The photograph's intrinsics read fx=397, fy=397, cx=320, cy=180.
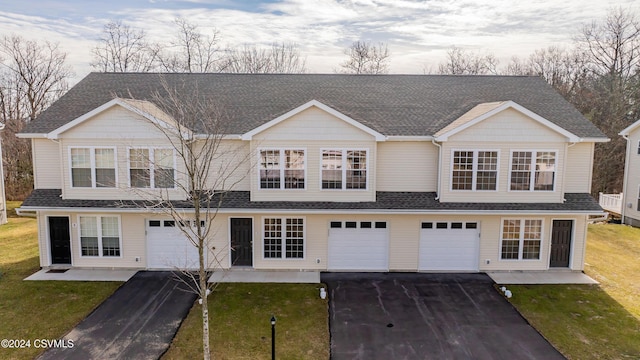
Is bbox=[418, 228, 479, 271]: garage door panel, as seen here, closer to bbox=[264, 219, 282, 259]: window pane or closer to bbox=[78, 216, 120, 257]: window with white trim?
bbox=[264, 219, 282, 259]: window pane

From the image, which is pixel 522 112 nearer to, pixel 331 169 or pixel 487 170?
pixel 487 170

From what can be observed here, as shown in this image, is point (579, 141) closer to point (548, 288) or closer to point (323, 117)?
point (548, 288)

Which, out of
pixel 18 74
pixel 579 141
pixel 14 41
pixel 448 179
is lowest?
pixel 448 179

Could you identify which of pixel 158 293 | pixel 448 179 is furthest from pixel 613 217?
pixel 158 293

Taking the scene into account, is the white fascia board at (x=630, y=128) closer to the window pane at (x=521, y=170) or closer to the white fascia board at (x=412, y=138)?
the window pane at (x=521, y=170)

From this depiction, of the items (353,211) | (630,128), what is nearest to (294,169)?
(353,211)

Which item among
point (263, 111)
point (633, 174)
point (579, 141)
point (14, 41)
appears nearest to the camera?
point (579, 141)

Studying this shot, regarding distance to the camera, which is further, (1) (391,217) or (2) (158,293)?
(1) (391,217)

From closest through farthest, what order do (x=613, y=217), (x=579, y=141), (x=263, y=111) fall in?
(x=579, y=141) → (x=263, y=111) → (x=613, y=217)
